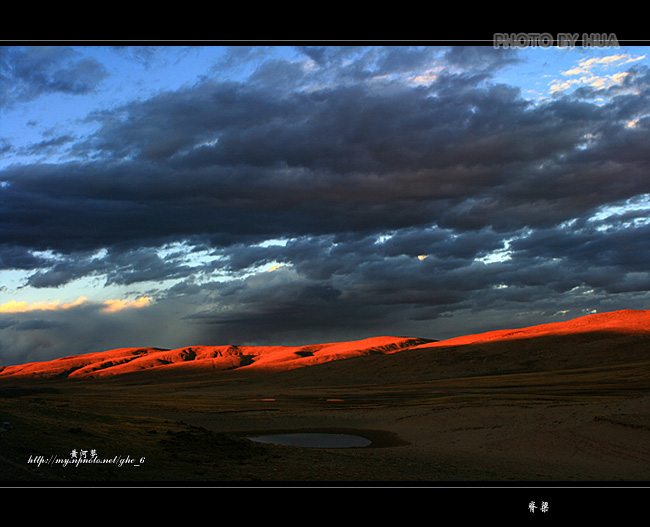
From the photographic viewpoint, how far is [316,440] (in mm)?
33125

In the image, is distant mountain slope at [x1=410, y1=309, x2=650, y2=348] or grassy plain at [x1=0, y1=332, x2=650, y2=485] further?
distant mountain slope at [x1=410, y1=309, x2=650, y2=348]

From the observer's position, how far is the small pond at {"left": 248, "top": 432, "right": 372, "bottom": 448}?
101 ft

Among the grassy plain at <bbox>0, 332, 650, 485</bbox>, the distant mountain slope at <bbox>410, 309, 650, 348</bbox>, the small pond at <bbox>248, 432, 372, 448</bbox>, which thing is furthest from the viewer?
the distant mountain slope at <bbox>410, 309, 650, 348</bbox>

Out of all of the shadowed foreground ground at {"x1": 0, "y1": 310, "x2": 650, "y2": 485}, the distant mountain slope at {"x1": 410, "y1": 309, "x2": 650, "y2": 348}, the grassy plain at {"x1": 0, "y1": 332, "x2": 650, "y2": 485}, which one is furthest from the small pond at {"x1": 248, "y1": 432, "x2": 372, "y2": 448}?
the distant mountain slope at {"x1": 410, "y1": 309, "x2": 650, "y2": 348}

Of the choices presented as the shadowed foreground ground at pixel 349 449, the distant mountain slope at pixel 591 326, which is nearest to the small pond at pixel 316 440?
the shadowed foreground ground at pixel 349 449

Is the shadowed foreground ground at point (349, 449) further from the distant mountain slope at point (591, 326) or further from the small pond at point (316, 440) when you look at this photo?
the distant mountain slope at point (591, 326)

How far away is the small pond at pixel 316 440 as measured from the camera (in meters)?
30.8

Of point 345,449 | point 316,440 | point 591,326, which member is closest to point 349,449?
point 345,449

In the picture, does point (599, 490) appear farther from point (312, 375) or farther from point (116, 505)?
point (312, 375)

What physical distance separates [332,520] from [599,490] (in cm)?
533

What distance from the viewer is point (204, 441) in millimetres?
21578

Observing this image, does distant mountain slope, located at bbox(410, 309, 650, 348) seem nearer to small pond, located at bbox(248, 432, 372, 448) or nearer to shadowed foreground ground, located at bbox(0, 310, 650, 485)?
shadowed foreground ground, located at bbox(0, 310, 650, 485)

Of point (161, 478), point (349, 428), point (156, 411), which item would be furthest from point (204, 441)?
point (156, 411)

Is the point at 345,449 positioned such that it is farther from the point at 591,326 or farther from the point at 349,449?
the point at 591,326
